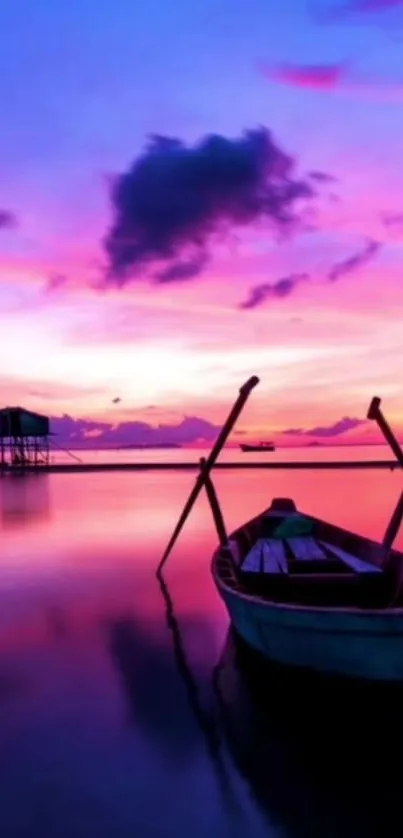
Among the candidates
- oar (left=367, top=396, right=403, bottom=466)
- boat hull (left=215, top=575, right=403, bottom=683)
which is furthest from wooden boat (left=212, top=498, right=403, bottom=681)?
oar (left=367, top=396, right=403, bottom=466)

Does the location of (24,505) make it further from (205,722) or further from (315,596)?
(205,722)

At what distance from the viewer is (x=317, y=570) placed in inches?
529

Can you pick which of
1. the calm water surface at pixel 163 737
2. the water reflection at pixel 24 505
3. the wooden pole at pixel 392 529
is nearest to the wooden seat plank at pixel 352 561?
the wooden pole at pixel 392 529

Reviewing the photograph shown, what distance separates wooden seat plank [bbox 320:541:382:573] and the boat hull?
9.76 ft

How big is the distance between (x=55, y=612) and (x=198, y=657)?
581 centimetres

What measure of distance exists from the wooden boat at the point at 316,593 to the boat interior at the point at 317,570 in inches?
0.7

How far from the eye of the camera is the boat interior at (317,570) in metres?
12.1

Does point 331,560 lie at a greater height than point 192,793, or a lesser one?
greater

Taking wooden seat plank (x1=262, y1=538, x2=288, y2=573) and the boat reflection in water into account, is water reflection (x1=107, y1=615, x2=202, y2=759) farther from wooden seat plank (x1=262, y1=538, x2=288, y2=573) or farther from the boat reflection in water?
wooden seat plank (x1=262, y1=538, x2=288, y2=573)

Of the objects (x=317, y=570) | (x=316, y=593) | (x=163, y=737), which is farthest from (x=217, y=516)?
(x=163, y=737)

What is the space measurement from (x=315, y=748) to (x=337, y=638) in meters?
1.33

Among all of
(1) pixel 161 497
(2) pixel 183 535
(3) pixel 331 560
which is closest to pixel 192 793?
(3) pixel 331 560

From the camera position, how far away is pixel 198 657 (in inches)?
527

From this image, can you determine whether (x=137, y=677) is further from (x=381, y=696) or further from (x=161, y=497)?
(x=161, y=497)
